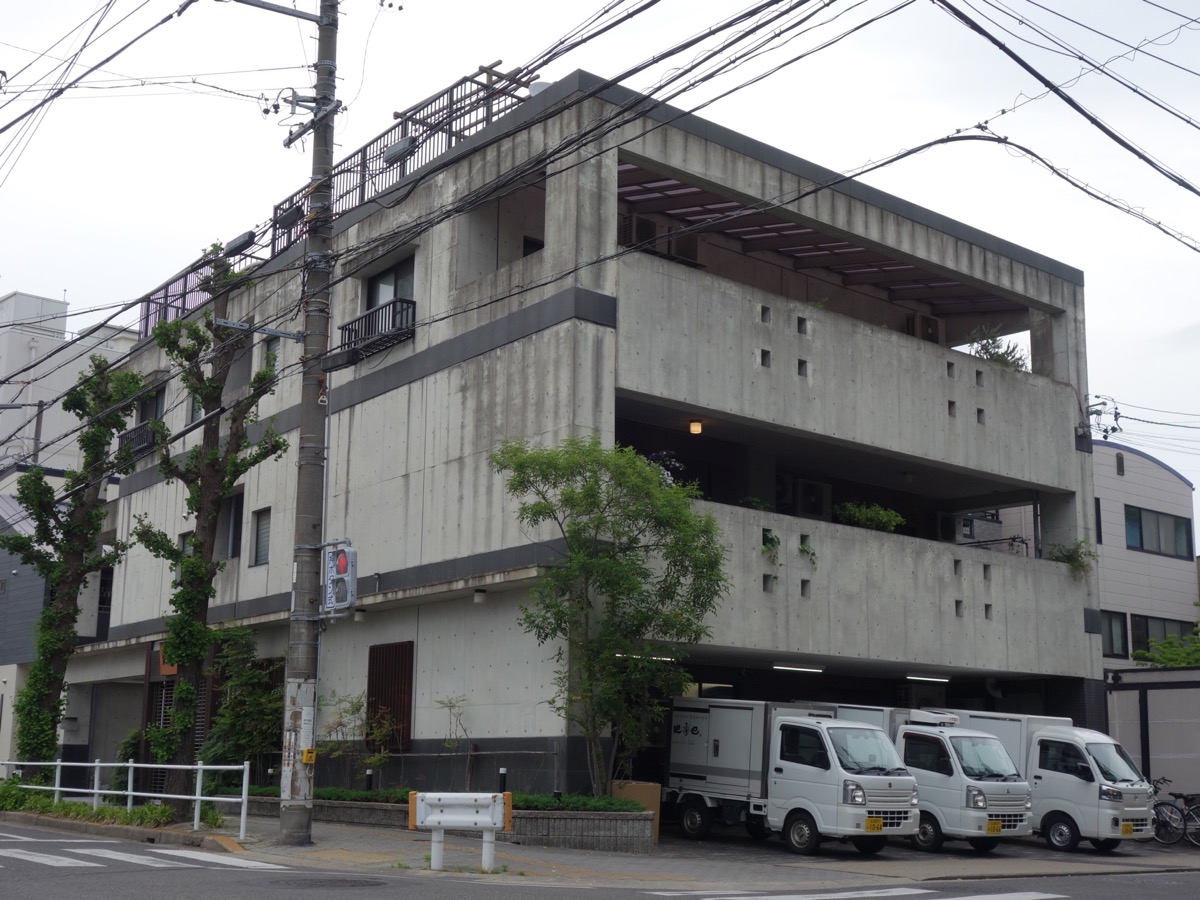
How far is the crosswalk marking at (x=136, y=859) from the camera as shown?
1700 centimetres

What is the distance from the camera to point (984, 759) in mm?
24312

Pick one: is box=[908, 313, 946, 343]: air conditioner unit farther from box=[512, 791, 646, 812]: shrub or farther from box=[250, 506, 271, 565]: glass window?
box=[512, 791, 646, 812]: shrub

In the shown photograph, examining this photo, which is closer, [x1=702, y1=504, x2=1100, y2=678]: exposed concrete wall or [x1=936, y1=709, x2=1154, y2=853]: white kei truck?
[x1=936, y1=709, x2=1154, y2=853]: white kei truck

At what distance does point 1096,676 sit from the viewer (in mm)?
31859

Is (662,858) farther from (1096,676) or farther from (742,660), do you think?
(1096,676)

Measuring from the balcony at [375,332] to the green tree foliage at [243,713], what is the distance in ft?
22.3

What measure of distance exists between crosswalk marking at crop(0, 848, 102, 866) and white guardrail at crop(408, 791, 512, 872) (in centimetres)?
408

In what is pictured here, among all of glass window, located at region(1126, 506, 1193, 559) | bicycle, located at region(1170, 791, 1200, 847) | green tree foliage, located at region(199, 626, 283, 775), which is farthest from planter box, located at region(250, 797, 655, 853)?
glass window, located at region(1126, 506, 1193, 559)

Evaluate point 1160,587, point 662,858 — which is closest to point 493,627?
point 662,858

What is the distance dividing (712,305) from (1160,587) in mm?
26975

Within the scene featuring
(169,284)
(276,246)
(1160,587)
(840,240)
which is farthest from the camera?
(1160,587)

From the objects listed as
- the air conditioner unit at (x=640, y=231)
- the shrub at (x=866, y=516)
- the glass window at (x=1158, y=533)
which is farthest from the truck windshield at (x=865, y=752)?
the glass window at (x=1158, y=533)

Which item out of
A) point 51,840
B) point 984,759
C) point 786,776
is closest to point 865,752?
point 786,776

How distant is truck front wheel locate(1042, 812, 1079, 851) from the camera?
2520 centimetres
